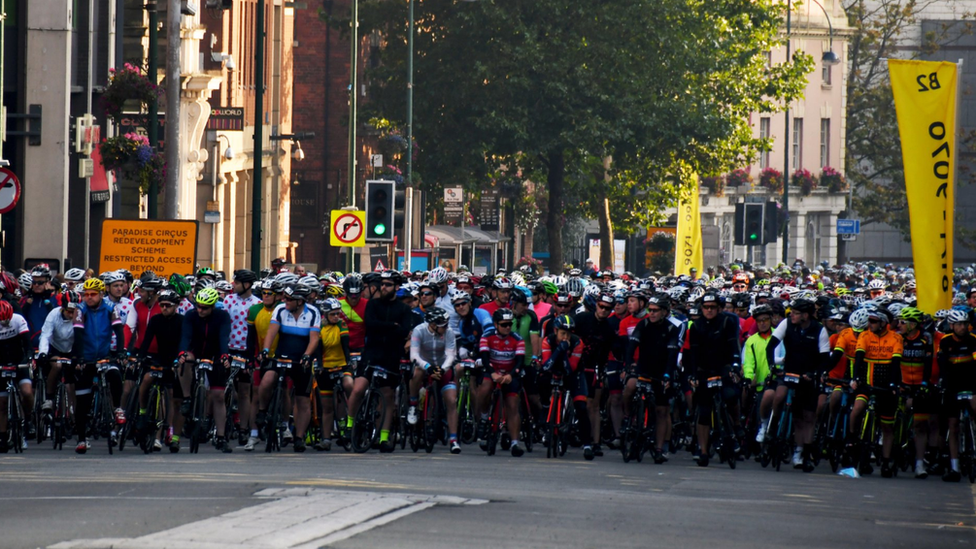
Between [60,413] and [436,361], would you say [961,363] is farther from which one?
[60,413]

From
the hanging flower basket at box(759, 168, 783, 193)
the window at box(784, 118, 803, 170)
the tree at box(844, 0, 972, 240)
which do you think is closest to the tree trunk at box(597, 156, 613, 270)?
the hanging flower basket at box(759, 168, 783, 193)

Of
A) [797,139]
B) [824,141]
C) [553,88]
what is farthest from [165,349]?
[824,141]

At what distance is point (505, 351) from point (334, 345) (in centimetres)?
170

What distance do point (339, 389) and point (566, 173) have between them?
31.8 meters

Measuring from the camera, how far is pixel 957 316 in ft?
58.3

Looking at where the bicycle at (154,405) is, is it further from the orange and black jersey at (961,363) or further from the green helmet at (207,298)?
the orange and black jersey at (961,363)

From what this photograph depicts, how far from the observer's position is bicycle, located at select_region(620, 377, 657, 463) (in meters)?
18.1

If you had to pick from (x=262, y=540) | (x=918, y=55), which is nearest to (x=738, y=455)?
(x=262, y=540)

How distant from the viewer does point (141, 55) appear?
39906 mm

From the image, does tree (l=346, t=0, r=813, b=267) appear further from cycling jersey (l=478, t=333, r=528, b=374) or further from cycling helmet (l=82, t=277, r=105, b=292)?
cycling helmet (l=82, t=277, r=105, b=292)

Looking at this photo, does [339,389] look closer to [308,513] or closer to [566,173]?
[308,513]

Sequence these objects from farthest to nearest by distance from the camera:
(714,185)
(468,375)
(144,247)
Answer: (714,185), (144,247), (468,375)

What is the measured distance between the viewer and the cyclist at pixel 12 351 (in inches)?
682

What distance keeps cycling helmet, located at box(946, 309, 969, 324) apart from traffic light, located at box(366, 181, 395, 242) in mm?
12330
